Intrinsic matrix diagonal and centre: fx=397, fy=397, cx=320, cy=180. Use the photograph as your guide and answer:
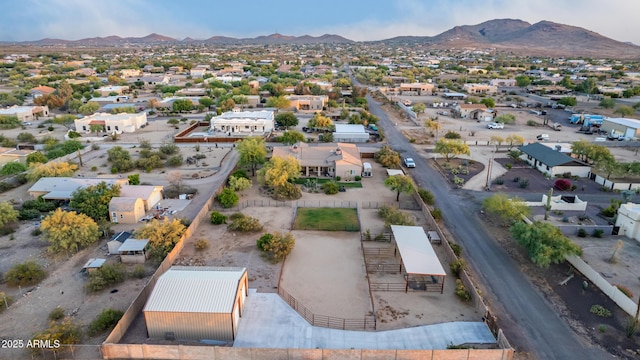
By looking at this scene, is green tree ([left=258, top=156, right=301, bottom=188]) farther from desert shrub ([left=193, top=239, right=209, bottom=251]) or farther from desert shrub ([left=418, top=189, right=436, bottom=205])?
desert shrub ([left=418, top=189, right=436, bottom=205])

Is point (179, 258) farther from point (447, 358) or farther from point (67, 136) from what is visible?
point (67, 136)

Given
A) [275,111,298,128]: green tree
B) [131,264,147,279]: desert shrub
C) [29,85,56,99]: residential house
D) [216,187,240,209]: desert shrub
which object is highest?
[29,85,56,99]: residential house

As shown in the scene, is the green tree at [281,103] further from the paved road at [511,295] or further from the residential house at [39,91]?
the residential house at [39,91]

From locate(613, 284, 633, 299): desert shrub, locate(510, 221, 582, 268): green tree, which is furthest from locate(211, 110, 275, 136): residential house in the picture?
locate(613, 284, 633, 299): desert shrub

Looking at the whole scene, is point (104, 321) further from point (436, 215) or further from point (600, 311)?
A: point (600, 311)

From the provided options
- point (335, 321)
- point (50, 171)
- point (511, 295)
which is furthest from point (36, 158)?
point (511, 295)

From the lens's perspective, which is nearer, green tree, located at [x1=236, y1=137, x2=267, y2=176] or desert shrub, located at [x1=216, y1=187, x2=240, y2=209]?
desert shrub, located at [x1=216, y1=187, x2=240, y2=209]

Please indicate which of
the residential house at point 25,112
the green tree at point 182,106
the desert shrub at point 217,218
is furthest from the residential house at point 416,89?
the desert shrub at point 217,218
